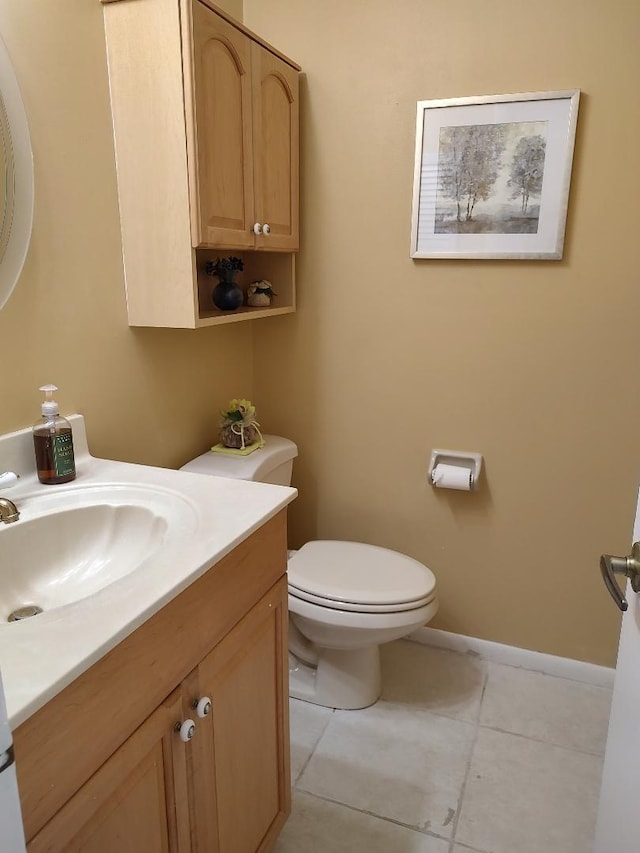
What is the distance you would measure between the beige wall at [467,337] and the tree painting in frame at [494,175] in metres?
0.04

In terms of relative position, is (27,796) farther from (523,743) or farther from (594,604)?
(594,604)

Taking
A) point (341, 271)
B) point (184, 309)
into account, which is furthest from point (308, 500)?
point (184, 309)

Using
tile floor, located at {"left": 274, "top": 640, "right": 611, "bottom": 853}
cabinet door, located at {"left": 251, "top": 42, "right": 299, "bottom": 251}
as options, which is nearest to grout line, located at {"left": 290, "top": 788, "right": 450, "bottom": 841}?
tile floor, located at {"left": 274, "top": 640, "right": 611, "bottom": 853}

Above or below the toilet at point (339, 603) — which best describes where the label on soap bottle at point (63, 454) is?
above

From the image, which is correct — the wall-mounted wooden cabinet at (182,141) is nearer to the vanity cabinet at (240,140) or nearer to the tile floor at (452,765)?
the vanity cabinet at (240,140)

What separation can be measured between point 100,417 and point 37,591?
531 millimetres

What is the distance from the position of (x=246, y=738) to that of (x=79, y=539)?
1.63ft

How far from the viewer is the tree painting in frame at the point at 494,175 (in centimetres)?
171

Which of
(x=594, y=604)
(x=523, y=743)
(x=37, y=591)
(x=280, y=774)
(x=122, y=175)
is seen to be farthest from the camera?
(x=594, y=604)

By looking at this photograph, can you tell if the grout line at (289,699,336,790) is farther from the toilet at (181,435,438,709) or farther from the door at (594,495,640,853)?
the door at (594,495,640,853)

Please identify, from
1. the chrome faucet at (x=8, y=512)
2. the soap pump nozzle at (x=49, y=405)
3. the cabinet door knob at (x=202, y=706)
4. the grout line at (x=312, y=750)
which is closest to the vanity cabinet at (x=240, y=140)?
the soap pump nozzle at (x=49, y=405)

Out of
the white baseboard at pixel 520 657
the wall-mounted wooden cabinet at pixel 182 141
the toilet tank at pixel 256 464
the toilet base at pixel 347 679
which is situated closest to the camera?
the wall-mounted wooden cabinet at pixel 182 141

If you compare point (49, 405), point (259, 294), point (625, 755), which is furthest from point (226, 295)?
point (625, 755)

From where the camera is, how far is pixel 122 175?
1467 mm
